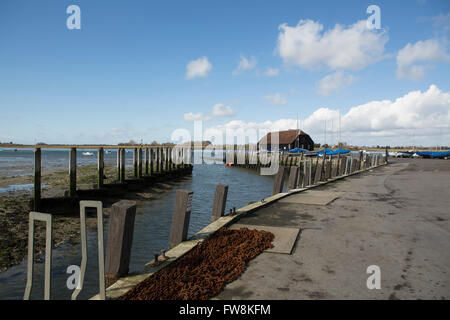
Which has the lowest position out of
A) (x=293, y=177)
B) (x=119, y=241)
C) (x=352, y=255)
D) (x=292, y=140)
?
(x=352, y=255)

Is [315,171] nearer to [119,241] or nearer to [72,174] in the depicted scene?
[72,174]

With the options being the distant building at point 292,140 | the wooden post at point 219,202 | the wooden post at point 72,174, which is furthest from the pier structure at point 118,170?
the distant building at point 292,140

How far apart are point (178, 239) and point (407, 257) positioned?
3.96 m

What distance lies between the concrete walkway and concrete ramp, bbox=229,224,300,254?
0.14 metres

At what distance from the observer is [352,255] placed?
5059 mm

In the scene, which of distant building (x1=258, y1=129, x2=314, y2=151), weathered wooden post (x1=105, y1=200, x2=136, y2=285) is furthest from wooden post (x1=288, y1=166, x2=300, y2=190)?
distant building (x1=258, y1=129, x2=314, y2=151)

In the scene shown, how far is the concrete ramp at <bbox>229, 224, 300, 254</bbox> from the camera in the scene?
208 inches

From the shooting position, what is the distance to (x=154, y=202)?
16.4 meters

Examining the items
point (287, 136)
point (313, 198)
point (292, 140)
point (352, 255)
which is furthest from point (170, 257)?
point (287, 136)

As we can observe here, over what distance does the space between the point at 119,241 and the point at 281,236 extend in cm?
321

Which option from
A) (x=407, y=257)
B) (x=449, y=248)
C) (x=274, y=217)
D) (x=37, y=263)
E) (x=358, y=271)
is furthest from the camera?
(x=274, y=217)

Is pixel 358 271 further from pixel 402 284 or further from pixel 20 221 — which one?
pixel 20 221

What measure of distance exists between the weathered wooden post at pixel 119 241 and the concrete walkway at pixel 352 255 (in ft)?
5.09
